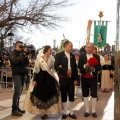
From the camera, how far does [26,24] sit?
806 inches

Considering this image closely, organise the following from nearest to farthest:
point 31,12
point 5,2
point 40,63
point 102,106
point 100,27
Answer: point 40,63 < point 102,106 < point 100,27 < point 5,2 < point 31,12

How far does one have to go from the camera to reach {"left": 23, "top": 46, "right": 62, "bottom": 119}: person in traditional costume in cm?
661

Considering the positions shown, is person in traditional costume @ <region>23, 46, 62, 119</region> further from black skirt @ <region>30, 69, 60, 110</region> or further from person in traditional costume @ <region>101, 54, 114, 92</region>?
person in traditional costume @ <region>101, 54, 114, 92</region>

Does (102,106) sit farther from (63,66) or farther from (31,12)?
(31,12)

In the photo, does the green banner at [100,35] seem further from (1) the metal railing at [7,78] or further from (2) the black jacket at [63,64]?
(2) the black jacket at [63,64]

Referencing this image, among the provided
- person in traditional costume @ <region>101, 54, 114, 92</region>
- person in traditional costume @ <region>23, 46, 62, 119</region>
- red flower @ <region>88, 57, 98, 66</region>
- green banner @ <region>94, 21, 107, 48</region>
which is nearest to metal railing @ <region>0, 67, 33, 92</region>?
person in traditional costume @ <region>101, 54, 114, 92</region>

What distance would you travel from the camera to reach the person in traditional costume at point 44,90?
661cm

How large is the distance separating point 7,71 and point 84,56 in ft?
22.2

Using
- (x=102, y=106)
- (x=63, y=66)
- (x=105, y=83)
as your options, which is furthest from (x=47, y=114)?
(x=105, y=83)

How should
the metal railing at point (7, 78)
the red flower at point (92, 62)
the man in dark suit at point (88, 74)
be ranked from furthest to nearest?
the metal railing at point (7, 78), the man in dark suit at point (88, 74), the red flower at point (92, 62)

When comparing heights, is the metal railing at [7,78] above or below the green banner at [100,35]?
below

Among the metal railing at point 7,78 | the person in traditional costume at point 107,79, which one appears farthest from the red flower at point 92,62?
the metal railing at point 7,78

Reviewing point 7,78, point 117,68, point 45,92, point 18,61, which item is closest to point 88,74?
point 45,92

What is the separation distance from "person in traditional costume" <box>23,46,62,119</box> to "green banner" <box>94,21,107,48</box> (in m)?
7.99
